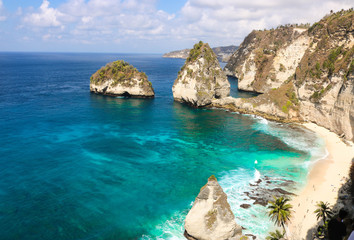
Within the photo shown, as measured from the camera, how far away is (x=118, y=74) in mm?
105938

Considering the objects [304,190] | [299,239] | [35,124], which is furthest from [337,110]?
[35,124]

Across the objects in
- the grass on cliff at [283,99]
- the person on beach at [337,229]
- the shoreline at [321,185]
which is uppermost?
the grass on cliff at [283,99]

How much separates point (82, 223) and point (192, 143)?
3284 centimetres

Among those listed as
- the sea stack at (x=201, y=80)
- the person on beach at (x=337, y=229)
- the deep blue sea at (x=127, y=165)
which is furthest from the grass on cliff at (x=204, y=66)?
the person on beach at (x=337, y=229)

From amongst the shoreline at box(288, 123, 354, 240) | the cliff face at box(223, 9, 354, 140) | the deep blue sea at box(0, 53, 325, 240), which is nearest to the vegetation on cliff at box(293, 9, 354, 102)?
the cliff face at box(223, 9, 354, 140)

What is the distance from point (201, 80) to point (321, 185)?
192ft

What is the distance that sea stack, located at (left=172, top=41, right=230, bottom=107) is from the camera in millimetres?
88875

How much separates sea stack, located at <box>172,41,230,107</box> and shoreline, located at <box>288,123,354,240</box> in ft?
148

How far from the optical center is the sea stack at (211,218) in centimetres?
2622

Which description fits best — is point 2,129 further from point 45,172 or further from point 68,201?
point 68,201

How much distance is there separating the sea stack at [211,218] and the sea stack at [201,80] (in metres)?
63.9

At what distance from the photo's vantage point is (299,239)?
27.4m

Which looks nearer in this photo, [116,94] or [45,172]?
[45,172]

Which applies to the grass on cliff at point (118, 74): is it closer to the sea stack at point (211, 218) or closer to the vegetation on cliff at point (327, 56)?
the vegetation on cliff at point (327, 56)
